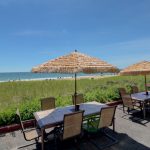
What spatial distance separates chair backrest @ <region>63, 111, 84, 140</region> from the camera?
5074 millimetres

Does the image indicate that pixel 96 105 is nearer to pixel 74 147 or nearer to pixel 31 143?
pixel 74 147

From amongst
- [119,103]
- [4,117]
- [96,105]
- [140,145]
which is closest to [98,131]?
[96,105]

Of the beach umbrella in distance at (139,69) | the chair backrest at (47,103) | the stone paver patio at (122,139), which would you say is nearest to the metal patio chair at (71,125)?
the stone paver patio at (122,139)

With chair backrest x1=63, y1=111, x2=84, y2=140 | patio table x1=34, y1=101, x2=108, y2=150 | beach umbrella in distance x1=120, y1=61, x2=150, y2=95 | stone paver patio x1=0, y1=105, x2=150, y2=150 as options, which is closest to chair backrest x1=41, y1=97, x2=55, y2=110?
patio table x1=34, y1=101, x2=108, y2=150

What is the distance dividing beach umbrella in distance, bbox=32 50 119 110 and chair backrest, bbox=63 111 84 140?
1.19 metres

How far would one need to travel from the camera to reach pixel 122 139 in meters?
6.24

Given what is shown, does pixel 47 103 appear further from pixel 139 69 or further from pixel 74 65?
pixel 139 69

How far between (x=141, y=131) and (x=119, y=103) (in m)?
3.91

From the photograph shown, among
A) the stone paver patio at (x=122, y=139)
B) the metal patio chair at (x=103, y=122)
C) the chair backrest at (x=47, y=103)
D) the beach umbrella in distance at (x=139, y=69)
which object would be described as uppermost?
the beach umbrella in distance at (x=139, y=69)

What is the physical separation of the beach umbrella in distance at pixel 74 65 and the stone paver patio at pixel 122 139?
221 centimetres

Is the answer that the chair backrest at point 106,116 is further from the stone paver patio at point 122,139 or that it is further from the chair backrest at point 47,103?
the chair backrest at point 47,103

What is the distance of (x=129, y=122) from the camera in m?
7.81

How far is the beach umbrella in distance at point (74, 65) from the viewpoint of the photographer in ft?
18.3

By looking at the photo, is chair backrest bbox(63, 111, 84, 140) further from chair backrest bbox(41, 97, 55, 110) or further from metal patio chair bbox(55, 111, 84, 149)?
chair backrest bbox(41, 97, 55, 110)
